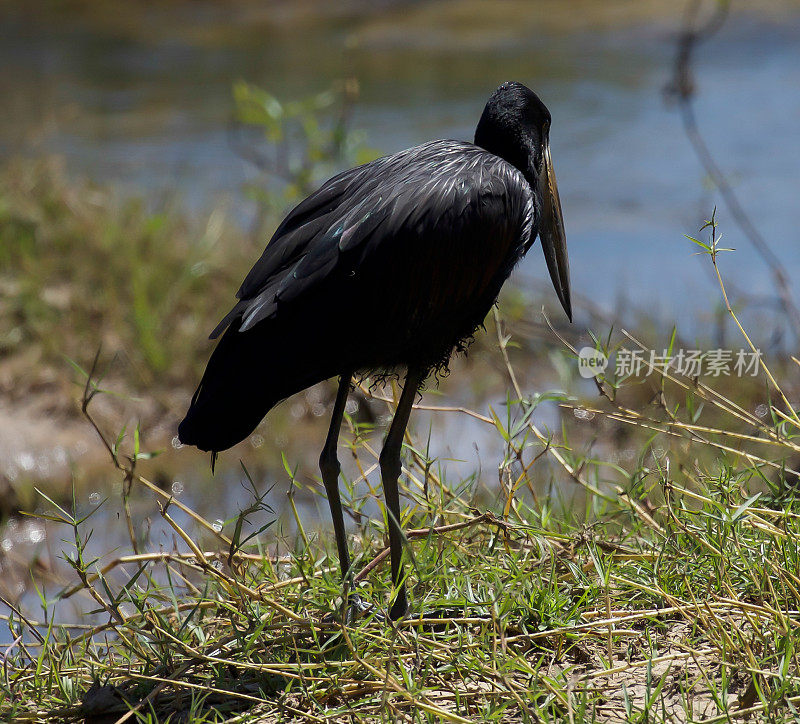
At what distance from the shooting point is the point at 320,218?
2824 millimetres

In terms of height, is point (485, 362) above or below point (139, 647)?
above

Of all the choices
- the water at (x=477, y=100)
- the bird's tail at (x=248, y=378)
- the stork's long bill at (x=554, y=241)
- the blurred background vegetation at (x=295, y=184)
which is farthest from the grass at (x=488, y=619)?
the water at (x=477, y=100)

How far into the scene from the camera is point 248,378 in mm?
2625

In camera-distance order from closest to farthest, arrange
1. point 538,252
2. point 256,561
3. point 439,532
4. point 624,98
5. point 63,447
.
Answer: point 439,532 < point 256,561 < point 63,447 < point 538,252 < point 624,98

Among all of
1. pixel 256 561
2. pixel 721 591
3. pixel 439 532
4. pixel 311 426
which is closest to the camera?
pixel 721 591

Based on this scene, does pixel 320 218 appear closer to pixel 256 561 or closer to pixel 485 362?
pixel 256 561

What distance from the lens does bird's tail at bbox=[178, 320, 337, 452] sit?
103 inches

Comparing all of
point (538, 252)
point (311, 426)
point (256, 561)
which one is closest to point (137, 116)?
point (538, 252)

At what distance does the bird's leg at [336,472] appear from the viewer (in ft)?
9.34

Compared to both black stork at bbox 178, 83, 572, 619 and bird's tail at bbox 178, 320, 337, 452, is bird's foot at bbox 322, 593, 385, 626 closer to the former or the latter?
black stork at bbox 178, 83, 572, 619

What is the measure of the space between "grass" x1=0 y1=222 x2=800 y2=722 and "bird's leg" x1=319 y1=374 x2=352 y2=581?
96mm

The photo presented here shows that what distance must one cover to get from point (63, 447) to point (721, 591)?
368 centimetres

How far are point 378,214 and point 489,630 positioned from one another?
110 cm

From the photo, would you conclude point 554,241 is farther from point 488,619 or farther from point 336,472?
point 488,619
